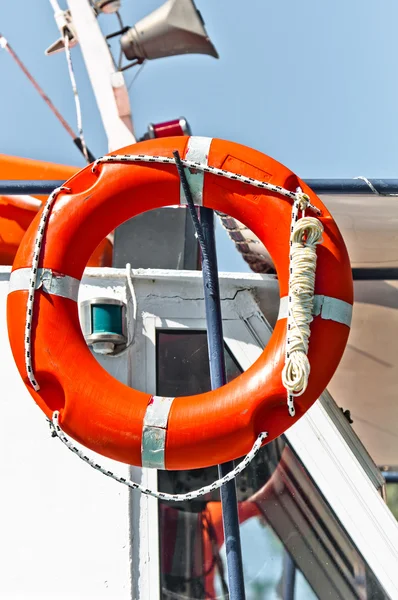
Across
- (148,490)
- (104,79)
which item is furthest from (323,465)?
(104,79)

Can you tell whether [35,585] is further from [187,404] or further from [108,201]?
[108,201]

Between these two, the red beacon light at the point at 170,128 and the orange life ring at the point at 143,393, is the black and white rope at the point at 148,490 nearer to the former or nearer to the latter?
the orange life ring at the point at 143,393

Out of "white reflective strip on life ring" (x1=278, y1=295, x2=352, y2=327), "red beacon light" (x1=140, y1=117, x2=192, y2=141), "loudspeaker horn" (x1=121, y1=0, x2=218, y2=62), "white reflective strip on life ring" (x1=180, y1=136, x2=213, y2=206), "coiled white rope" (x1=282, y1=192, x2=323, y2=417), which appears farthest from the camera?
"loudspeaker horn" (x1=121, y1=0, x2=218, y2=62)

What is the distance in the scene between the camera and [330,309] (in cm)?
215

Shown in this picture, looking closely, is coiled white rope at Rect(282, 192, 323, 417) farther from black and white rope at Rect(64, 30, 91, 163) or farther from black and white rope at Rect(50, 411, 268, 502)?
black and white rope at Rect(64, 30, 91, 163)

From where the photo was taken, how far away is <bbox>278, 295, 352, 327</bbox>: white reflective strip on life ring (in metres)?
2.14

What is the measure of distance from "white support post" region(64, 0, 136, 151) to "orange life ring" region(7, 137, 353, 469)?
230cm

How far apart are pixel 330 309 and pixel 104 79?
294 centimetres

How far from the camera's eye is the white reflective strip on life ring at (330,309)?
214 centimetres

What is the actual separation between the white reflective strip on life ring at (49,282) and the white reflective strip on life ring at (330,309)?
52 centimetres

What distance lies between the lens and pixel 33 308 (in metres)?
2.19

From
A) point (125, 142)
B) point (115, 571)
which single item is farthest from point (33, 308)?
point (125, 142)

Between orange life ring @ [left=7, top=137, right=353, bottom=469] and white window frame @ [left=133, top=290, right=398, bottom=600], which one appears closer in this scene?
orange life ring @ [left=7, top=137, right=353, bottom=469]


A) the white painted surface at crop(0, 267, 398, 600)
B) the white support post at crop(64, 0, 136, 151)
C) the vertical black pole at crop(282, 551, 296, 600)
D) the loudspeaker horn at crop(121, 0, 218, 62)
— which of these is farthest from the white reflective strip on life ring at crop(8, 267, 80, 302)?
the loudspeaker horn at crop(121, 0, 218, 62)
